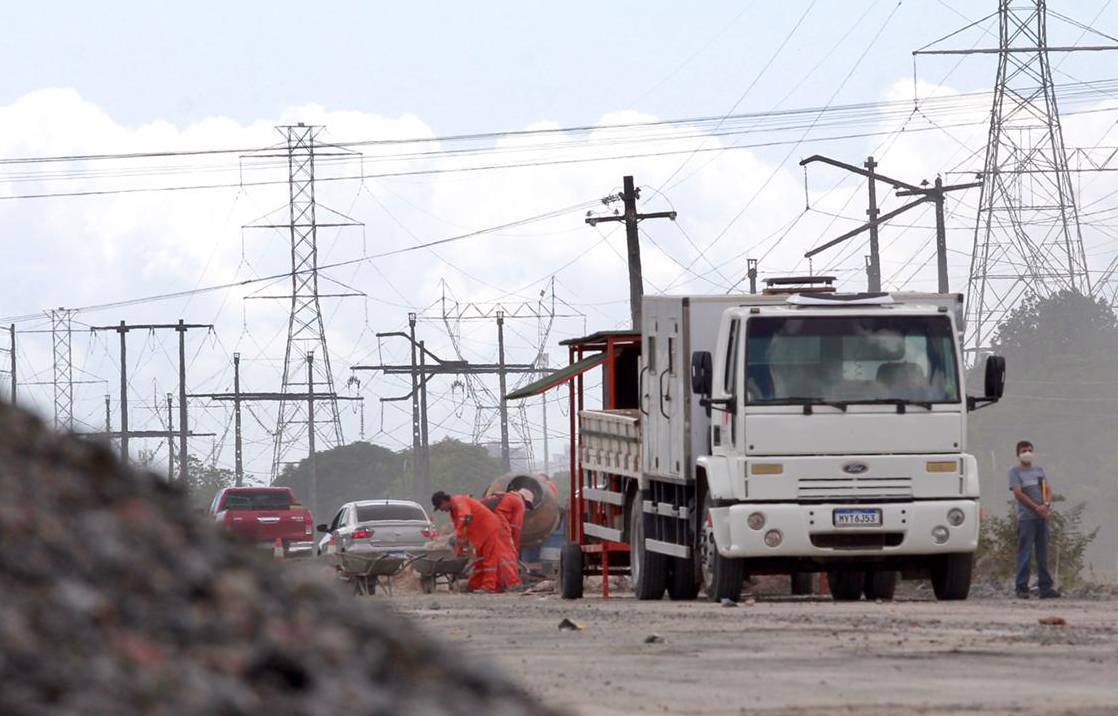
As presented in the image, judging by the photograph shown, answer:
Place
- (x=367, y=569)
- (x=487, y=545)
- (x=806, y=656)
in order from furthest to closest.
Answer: (x=367, y=569) → (x=487, y=545) → (x=806, y=656)

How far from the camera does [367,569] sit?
30203 mm

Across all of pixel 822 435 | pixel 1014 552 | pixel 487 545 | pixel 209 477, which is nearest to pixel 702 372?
pixel 822 435

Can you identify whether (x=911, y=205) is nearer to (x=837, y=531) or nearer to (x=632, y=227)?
(x=632, y=227)

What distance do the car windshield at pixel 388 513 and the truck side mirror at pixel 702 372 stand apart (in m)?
18.6

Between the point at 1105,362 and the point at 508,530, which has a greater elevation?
the point at 1105,362

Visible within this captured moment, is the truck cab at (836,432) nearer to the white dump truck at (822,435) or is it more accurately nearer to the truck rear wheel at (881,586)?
the white dump truck at (822,435)

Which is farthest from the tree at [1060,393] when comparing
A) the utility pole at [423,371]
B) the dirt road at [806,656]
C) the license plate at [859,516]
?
the dirt road at [806,656]

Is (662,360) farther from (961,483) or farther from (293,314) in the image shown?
(293,314)

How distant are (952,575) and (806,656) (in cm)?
856

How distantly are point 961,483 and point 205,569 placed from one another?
1779 centimetres

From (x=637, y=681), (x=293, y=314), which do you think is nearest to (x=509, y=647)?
(x=637, y=681)

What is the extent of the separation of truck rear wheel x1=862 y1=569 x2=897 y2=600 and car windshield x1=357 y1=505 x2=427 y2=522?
52.7ft

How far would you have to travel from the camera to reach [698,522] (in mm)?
21500

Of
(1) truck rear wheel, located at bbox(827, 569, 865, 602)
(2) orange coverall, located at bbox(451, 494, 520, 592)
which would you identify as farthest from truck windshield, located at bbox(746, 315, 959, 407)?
(2) orange coverall, located at bbox(451, 494, 520, 592)
